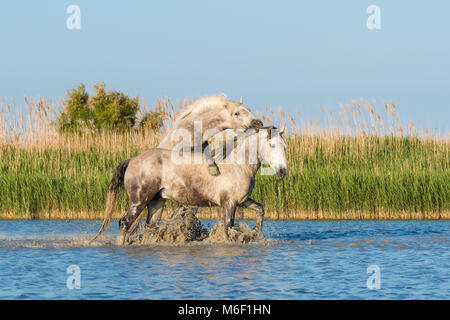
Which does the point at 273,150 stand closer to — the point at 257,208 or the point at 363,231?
the point at 257,208

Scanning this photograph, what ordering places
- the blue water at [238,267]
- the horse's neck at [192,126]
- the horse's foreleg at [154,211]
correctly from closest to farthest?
the blue water at [238,267]
the horse's neck at [192,126]
the horse's foreleg at [154,211]

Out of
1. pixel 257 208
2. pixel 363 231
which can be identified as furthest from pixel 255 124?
pixel 363 231

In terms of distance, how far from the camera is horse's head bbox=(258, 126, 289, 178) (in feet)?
40.2

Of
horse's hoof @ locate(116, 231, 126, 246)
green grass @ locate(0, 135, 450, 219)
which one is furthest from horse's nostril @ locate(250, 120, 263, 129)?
green grass @ locate(0, 135, 450, 219)

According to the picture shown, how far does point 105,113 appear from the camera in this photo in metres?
30.6

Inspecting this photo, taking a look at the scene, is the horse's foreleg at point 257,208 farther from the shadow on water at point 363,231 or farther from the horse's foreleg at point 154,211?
the shadow on water at point 363,231

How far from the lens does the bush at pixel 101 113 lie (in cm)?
3033

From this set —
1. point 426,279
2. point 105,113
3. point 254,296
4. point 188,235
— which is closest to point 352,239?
point 188,235

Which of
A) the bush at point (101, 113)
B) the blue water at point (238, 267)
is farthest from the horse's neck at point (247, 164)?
the bush at point (101, 113)

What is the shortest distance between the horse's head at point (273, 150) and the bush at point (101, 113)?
17.3m

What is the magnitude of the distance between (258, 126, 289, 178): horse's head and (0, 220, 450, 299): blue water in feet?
4.34

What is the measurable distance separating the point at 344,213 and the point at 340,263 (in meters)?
8.06

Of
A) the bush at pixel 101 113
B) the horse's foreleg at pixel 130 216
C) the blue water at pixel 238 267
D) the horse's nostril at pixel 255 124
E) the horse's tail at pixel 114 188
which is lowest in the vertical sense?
the blue water at pixel 238 267

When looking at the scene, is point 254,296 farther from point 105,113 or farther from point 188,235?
point 105,113
